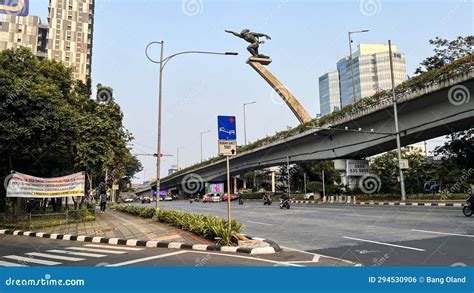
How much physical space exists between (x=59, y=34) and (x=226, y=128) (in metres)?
93.8

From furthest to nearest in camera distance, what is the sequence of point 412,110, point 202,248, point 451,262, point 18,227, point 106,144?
point 412,110, point 106,144, point 18,227, point 202,248, point 451,262

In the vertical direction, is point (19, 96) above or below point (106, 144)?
above

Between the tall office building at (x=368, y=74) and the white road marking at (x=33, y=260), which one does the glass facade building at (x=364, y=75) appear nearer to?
the tall office building at (x=368, y=74)

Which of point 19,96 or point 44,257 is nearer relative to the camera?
point 44,257

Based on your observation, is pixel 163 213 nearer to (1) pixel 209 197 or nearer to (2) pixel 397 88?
(2) pixel 397 88

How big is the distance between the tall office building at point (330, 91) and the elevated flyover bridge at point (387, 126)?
92803mm

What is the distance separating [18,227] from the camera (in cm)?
1580

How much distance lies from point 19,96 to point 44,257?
1084 cm

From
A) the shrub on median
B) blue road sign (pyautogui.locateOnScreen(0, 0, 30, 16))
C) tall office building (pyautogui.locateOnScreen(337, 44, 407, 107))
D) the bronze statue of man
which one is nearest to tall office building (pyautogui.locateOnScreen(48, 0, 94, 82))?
the bronze statue of man

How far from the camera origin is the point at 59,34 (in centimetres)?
8869

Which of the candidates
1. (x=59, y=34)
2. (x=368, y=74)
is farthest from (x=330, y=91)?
(x=59, y=34)

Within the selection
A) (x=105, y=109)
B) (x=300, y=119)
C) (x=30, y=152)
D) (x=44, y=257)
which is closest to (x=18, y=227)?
(x=30, y=152)

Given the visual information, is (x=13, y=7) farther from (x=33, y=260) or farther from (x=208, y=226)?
(x=208, y=226)

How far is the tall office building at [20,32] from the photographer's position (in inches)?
3319
